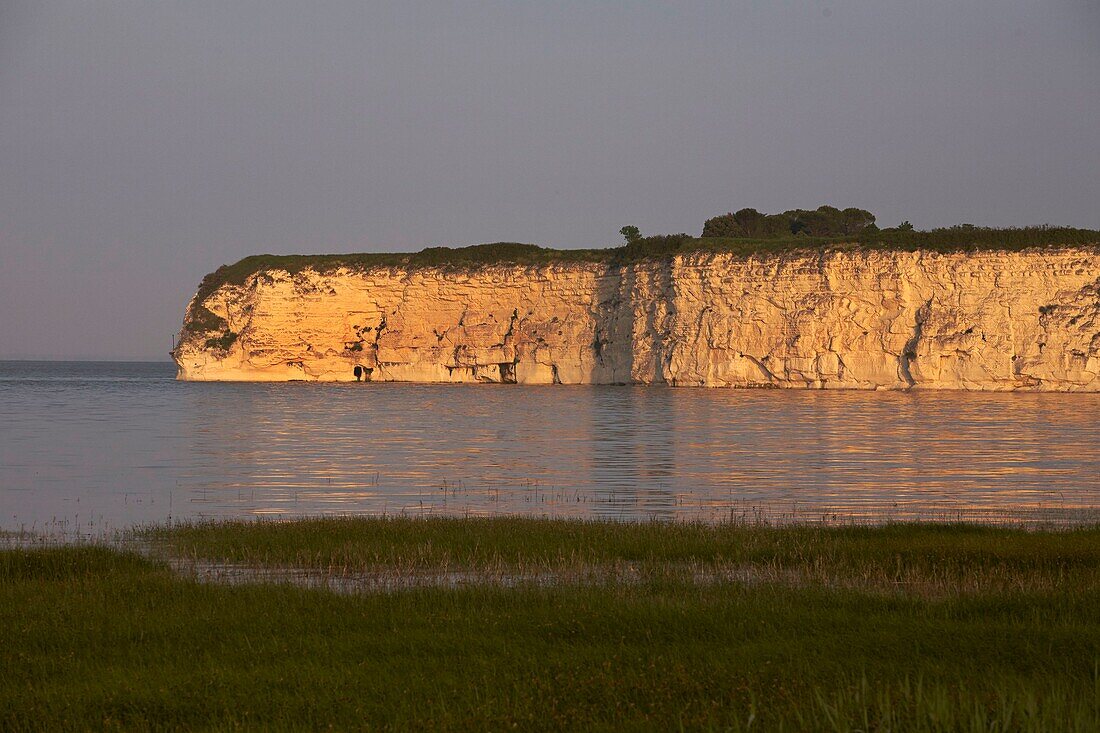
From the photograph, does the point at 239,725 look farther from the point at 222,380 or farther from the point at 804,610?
the point at 222,380

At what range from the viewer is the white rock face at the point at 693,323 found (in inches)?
2987

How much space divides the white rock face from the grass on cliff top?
3.75 ft

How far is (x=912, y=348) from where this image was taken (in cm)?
7831

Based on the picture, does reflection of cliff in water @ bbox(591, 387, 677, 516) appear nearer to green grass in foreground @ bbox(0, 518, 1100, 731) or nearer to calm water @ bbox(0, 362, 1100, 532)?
calm water @ bbox(0, 362, 1100, 532)

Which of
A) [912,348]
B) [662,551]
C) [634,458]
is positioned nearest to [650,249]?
[912,348]

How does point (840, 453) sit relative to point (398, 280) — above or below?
below

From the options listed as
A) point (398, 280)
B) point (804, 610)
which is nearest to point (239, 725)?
point (804, 610)

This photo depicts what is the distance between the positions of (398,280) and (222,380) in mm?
23696

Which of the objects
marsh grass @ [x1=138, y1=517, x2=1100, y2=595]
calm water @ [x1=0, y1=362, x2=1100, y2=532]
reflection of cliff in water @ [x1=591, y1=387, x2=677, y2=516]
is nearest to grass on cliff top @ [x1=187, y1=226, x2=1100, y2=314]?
calm water @ [x1=0, y1=362, x2=1100, y2=532]

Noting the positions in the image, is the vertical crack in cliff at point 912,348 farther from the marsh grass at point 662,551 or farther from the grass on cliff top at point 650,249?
the marsh grass at point 662,551

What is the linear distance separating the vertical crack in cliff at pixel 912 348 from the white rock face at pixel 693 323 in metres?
0.11

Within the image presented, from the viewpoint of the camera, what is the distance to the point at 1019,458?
32.7 metres

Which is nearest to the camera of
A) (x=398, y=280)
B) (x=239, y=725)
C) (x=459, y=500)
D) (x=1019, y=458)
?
(x=239, y=725)

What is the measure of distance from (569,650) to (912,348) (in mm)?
73897
